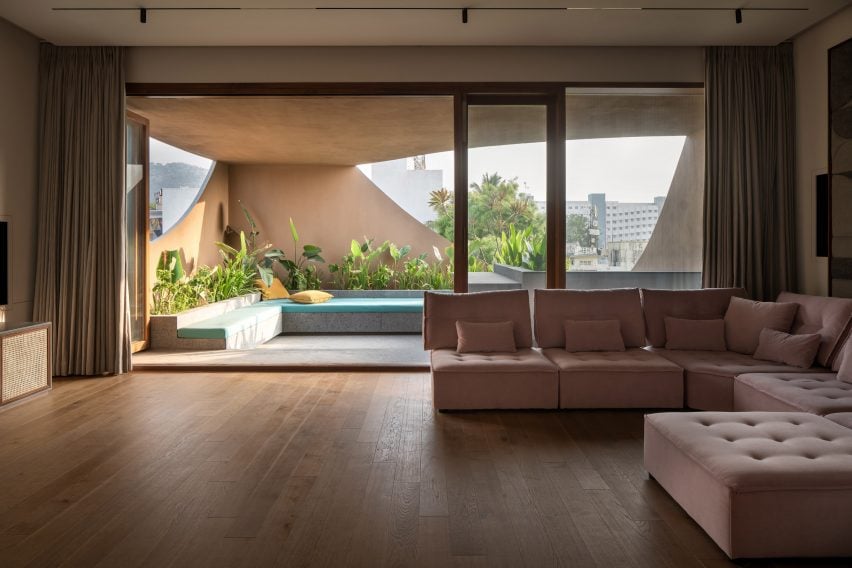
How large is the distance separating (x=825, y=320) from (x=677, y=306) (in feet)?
3.45

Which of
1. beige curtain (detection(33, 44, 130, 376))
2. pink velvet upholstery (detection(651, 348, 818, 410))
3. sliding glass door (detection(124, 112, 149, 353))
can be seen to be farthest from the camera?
sliding glass door (detection(124, 112, 149, 353))

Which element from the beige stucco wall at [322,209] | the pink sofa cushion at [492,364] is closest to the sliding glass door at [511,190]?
the pink sofa cushion at [492,364]

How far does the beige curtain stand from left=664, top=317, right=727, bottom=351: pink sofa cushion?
469 cm

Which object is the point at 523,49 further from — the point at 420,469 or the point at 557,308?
the point at 420,469

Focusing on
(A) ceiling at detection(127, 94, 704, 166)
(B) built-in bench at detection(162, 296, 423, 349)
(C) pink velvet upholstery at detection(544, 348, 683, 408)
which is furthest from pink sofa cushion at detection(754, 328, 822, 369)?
(B) built-in bench at detection(162, 296, 423, 349)

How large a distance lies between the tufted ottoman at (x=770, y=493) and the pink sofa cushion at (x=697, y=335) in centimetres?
228

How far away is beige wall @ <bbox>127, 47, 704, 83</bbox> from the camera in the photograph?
6.00 meters

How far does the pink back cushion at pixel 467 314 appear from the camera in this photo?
207 inches

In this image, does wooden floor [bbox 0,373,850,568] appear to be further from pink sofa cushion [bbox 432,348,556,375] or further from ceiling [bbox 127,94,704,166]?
ceiling [bbox 127,94,704,166]

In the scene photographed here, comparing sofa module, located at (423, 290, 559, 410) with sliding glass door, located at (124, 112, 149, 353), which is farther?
sliding glass door, located at (124, 112, 149, 353)

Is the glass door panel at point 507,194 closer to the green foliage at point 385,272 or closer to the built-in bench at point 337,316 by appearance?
the built-in bench at point 337,316

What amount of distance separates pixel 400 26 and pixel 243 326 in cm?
396

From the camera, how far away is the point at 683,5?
5.00 m

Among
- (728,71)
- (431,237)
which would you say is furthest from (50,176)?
(431,237)
